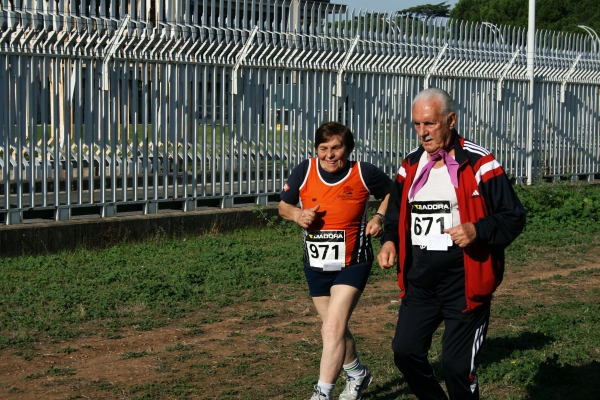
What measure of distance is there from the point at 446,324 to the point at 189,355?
2626 mm

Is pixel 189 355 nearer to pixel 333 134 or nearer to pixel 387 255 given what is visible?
pixel 333 134

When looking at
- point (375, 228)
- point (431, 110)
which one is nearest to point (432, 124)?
point (431, 110)

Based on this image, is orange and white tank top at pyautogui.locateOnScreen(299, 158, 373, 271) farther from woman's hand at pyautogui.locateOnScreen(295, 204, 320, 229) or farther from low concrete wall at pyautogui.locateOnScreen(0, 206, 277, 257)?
low concrete wall at pyautogui.locateOnScreen(0, 206, 277, 257)

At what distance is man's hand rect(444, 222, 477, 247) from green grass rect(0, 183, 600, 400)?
1.83 metres

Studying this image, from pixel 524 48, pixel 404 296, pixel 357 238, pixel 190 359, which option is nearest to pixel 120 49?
pixel 190 359

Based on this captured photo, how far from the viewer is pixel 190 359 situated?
22.0ft

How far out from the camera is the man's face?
456 centimetres

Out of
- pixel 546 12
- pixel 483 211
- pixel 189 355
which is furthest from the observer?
pixel 546 12

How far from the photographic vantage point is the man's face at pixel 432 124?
15.0 feet

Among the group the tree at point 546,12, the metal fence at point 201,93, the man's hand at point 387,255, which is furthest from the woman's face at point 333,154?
the tree at point 546,12

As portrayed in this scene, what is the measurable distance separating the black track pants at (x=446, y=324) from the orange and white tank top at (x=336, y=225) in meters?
0.82

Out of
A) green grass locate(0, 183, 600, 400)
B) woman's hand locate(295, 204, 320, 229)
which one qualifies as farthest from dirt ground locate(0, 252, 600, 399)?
woman's hand locate(295, 204, 320, 229)

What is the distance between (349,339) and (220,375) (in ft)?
3.78

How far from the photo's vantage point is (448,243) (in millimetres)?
4590
